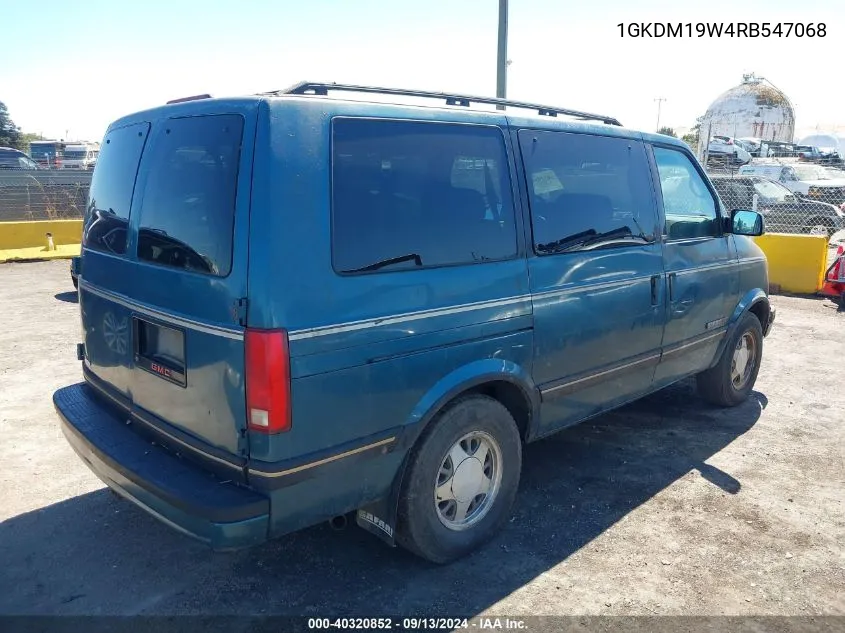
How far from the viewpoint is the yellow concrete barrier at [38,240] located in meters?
13.1

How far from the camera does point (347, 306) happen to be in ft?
8.69

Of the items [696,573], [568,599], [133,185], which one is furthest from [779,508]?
[133,185]

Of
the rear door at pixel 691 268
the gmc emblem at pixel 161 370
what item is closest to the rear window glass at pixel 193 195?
the gmc emblem at pixel 161 370

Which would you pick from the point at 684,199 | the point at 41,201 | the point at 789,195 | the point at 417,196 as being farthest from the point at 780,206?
the point at 41,201

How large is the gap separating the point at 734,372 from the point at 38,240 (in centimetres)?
1332

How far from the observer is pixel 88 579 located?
3.23 m

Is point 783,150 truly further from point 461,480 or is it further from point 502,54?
point 461,480

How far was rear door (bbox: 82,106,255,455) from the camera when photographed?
2.56 m

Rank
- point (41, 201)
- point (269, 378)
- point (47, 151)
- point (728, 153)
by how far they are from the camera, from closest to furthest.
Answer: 1. point (269, 378)
2. point (41, 201)
3. point (728, 153)
4. point (47, 151)

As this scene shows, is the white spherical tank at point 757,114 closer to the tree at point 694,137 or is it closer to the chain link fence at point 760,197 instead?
the tree at point 694,137

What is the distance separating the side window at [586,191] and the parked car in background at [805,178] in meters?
17.7

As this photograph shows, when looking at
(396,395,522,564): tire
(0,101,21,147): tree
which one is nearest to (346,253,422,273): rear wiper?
(396,395,522,564): tire

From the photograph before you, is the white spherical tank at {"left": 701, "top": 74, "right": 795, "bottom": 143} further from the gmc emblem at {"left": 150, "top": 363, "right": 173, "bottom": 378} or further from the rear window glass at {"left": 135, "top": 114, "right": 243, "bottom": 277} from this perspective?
the gmc emblem at {"left": 150, "top": 363, "right": 173, "bottom": 378}

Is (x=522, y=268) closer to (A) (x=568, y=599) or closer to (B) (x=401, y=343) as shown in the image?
(B) (x=401, y=343)
